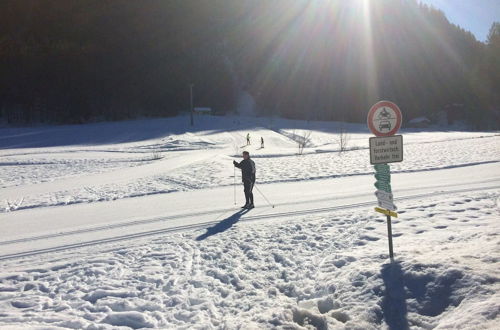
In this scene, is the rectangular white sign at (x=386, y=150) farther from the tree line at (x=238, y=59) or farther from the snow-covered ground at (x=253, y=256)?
the tree line at (x=238, y=59)

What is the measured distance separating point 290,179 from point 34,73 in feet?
223

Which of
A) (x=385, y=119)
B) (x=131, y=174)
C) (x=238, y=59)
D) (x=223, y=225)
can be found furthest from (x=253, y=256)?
(x=238, y=59)

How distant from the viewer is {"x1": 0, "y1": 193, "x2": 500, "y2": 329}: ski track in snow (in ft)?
15.2

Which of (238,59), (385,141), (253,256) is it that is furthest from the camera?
(238,59)

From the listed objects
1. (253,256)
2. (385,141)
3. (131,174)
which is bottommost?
(253,256)

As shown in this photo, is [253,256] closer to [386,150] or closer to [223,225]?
[223,225]

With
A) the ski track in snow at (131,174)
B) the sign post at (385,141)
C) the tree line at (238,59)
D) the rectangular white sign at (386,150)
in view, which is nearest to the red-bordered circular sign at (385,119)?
the sign post at (385,141)

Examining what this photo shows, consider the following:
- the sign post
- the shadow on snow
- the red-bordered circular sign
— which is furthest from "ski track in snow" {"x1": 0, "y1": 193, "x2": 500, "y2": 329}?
the red-bordered circular sign

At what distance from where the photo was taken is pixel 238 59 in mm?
101312

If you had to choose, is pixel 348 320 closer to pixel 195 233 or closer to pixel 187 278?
pixel 187 278

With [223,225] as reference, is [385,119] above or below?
above

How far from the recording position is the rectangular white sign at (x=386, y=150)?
17.9ft

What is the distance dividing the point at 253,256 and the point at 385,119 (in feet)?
11.3

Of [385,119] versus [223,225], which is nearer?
[385,119]
